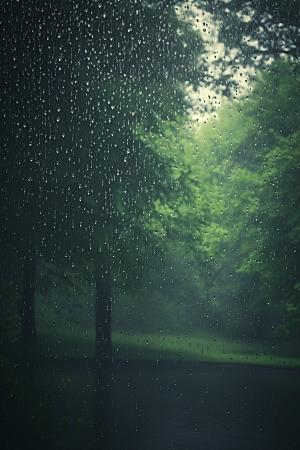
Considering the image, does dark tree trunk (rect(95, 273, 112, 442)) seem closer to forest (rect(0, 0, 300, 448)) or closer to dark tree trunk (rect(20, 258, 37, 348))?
forest (rect(0, 0, 300, 448))

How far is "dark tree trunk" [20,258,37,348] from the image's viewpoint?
3.10 m

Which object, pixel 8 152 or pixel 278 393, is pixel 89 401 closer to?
pixel 278 393

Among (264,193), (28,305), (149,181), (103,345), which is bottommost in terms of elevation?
(103,345)

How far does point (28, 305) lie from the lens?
311 centimetres

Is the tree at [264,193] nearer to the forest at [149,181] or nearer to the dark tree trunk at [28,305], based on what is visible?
the forest at [149,181]

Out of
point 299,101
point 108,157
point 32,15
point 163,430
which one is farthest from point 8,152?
point 299,101

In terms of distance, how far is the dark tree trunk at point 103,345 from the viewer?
3.19 meters

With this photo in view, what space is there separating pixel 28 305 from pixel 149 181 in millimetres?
1160

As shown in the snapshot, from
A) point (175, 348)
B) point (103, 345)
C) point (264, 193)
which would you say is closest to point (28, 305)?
point (103, 345)

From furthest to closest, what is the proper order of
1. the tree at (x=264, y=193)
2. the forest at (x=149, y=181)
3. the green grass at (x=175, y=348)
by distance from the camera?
the tree at (x=264, y=193) < the green grass at (x=175, y=348) < the forest at (x=149, y=181)

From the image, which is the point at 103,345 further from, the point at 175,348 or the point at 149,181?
the point at 149,181

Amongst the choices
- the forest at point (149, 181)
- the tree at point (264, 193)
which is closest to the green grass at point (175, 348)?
the forest at point (149, 181)

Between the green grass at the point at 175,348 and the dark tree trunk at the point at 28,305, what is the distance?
8 centimetres

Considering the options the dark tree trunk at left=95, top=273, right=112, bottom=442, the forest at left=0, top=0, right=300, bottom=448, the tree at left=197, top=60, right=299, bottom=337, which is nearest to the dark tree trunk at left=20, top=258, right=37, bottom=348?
the forest at left=0, top=0, right=300, bottom=448
